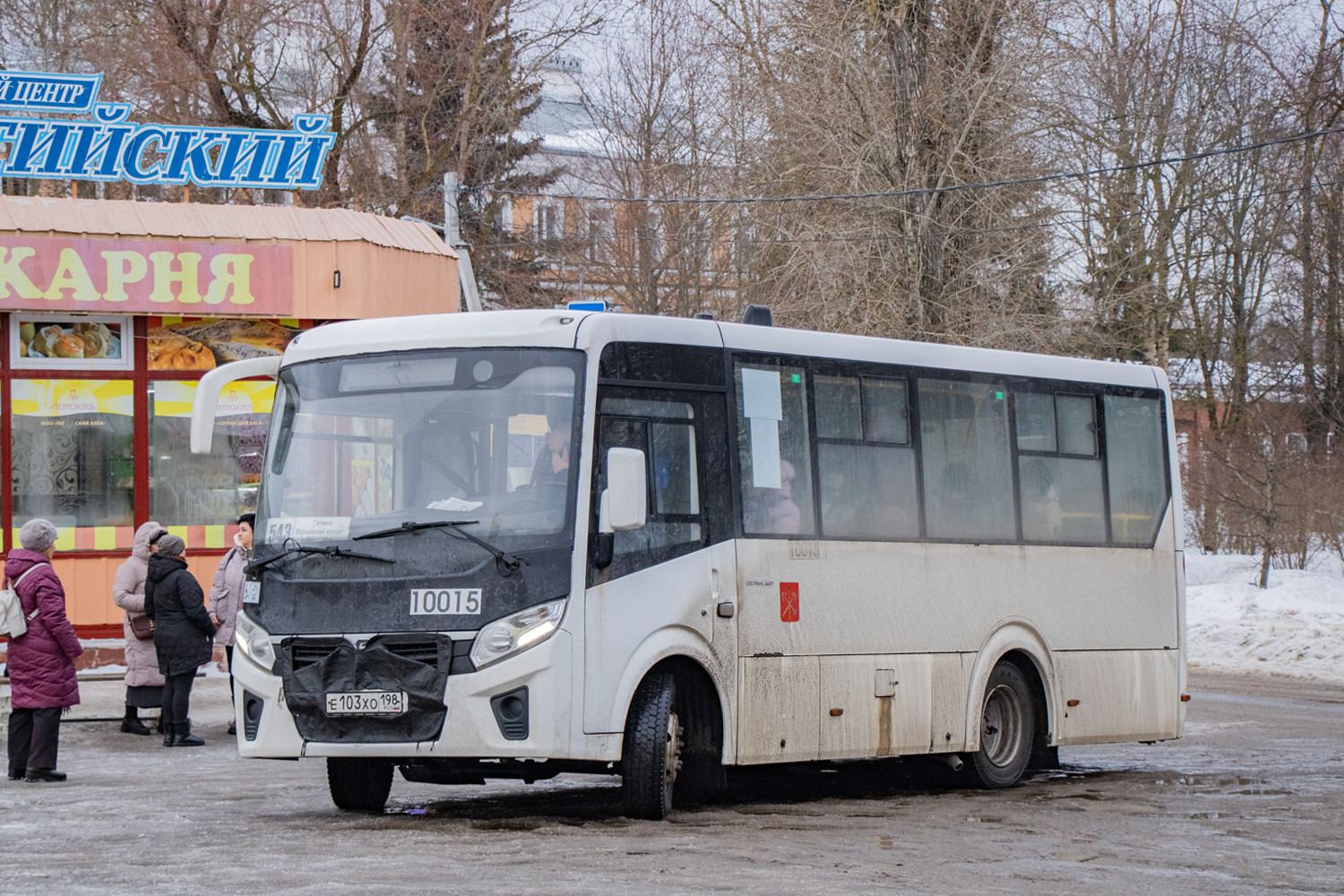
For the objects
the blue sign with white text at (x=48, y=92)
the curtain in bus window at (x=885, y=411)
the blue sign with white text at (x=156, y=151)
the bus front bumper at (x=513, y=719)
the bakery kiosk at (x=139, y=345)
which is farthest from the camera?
the blue sign with white text at (x=48, y=92)

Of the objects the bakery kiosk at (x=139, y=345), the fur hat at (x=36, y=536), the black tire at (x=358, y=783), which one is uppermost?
the bakery kiosk at (x=139, y=345)

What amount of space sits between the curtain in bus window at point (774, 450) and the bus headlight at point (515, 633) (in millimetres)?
1568

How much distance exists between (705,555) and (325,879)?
3099mm

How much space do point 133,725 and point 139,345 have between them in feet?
20.4

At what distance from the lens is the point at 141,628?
14070 mm

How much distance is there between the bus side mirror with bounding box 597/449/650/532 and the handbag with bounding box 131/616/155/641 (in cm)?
678

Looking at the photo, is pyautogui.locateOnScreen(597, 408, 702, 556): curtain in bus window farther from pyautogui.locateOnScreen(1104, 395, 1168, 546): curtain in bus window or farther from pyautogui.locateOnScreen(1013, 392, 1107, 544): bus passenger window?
pyautogui.locateOnScreen(1104, 395, 1168, 546): curtain in bus window

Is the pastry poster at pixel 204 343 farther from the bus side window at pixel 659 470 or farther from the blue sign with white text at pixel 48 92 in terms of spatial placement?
the bus side window at pixel 659 470

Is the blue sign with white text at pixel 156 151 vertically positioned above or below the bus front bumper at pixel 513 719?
above

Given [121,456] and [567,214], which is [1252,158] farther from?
[121,456]

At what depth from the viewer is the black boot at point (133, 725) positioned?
14617 mm

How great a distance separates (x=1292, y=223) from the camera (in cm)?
3541

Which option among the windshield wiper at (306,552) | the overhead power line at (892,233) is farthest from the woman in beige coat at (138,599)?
the overhead power line at (892,233)

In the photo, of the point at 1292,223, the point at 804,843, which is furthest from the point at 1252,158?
the point at 804,843
